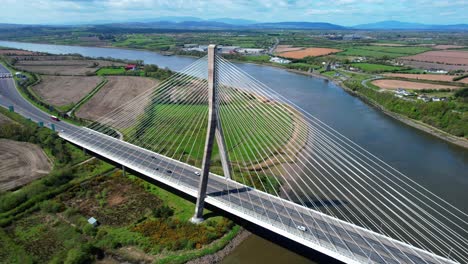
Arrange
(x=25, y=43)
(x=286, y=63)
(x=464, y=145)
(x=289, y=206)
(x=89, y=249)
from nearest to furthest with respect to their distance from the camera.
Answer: (x=89, y=249), (x=289, y=206), (x=464, y=145), (x=286, y=63), (x=25, y=43)

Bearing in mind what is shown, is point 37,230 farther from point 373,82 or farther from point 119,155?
point 373,82

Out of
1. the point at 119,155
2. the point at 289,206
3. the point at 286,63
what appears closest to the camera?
the point at 289,206

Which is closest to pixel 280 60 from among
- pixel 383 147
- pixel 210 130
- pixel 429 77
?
pixel 429 77

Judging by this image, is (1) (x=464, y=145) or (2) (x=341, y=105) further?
(2) (x=341, y=105)

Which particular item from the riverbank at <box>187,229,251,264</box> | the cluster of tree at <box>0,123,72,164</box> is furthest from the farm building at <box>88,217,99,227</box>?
the cluster of tree at <box>0,123,72,164</box>

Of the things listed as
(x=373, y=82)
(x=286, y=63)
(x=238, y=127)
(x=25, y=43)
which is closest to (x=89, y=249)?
(x=238, y=127)

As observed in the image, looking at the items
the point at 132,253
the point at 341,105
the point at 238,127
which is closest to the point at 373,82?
the point at 341,105

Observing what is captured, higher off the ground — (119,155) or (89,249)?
(119,155)

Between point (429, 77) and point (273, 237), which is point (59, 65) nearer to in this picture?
point (273, 237)

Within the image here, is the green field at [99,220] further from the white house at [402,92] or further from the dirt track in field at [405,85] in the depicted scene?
the dirt track in field at [405,85]

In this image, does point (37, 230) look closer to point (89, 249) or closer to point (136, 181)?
point (89, 249)
